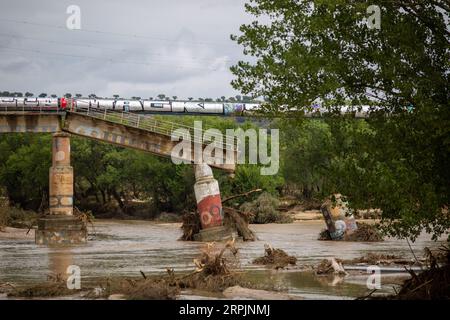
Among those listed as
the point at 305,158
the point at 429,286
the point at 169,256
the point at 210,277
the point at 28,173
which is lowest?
the point at 169,256

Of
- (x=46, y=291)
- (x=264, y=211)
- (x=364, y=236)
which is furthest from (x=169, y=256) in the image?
(x=264, y=211)

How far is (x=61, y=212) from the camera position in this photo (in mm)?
45875

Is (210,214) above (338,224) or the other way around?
above

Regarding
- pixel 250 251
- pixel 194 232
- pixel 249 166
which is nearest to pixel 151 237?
pixel 194 232

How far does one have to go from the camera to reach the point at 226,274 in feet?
79.5

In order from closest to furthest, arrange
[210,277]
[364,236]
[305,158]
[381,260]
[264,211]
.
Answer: [210,277] < [381,260] < [364,236] < [264,211] < [305,158]

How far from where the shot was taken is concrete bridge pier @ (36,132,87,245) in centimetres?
4491

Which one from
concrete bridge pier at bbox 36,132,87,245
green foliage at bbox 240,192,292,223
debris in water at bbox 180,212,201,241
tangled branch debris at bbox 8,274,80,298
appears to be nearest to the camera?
tangled branch debris at bbox 8,274,80,298

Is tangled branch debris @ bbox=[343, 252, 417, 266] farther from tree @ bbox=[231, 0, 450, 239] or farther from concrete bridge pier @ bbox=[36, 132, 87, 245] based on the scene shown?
concrete bridge pier @ bbox=[36, 132, 87, 245]

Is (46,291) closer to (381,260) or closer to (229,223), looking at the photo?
(381,260)

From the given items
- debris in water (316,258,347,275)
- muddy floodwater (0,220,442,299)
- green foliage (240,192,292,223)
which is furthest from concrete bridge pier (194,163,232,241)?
green foliage (240,192,292,223)

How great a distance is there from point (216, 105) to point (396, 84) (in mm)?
71018

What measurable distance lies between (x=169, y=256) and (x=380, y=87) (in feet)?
53.4

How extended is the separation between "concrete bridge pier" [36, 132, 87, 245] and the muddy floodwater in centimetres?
100
